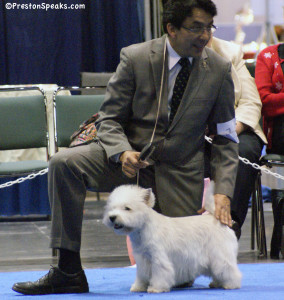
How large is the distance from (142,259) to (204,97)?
61 centimetres

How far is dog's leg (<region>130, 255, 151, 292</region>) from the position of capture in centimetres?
220

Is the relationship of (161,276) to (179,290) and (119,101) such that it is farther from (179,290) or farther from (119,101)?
(119,101)

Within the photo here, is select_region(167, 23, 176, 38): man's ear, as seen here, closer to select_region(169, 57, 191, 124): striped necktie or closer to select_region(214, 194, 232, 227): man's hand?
select_region(169, 57, 191, 124): striped necktie

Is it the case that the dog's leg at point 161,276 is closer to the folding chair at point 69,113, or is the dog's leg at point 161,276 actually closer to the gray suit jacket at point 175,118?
the gray suit jacket at point 175,118

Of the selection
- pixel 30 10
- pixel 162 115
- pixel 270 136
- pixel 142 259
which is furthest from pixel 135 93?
pixel 30 10

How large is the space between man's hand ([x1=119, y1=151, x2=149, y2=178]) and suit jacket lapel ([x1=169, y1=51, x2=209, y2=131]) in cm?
24

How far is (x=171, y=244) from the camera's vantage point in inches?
87.0

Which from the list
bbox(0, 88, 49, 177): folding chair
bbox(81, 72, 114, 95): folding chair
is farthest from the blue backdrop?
bbox(0, 88, 49, 177): folding chair

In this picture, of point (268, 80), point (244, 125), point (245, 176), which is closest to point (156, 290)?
point (245, 176)

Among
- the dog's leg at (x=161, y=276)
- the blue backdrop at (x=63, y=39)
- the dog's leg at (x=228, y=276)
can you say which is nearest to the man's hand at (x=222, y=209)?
the dog's leg at (x=228, y=276)

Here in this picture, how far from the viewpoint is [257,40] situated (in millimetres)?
6801

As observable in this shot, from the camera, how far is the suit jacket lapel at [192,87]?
7.76ft

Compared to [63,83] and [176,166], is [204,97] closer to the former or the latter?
[176,166]

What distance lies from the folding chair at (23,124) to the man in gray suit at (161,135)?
1915mm
